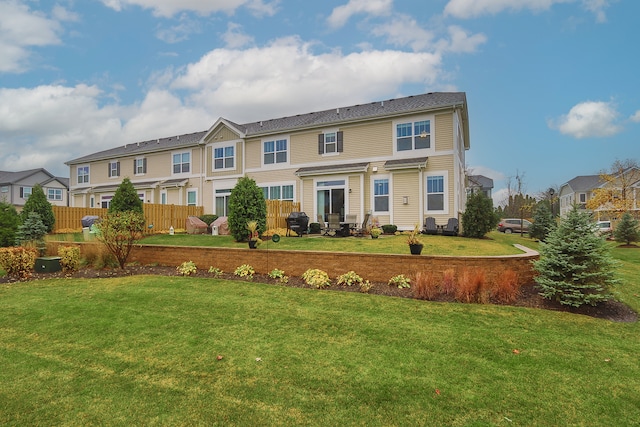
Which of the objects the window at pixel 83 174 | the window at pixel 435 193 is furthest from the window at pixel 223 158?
the window at pixel 83 174

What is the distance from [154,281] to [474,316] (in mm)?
7040

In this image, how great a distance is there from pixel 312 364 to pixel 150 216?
1786cm

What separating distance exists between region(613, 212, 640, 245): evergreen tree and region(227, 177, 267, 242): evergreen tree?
21.8 metres

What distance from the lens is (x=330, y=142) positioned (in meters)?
20.0

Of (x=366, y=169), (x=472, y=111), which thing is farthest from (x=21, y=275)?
(x=472, y=111)

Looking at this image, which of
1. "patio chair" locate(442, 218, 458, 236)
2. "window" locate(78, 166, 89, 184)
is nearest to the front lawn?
"patio chair" locate(442, 218, 458, 236)

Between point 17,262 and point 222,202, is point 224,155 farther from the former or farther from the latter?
point 17,262

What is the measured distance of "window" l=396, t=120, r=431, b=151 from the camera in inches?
683

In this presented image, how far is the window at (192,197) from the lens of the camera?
24.7 m

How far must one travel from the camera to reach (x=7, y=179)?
48625 millimetres

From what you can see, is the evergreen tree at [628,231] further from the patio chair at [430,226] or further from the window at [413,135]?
the window at [413,135]

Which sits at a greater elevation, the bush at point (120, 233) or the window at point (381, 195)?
the window at point (381, 195)

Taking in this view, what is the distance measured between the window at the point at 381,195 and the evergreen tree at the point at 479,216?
416cm

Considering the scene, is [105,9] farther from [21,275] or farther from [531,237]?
[531,237]
